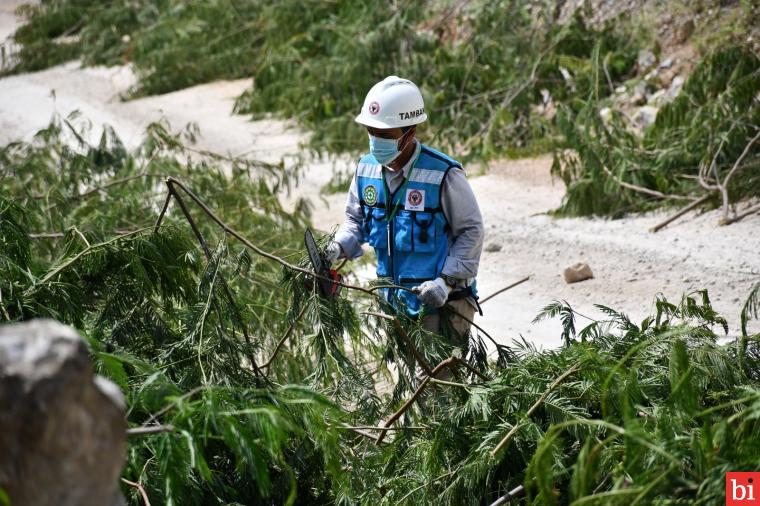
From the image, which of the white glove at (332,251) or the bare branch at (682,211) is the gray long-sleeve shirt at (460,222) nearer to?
the white glove at (332,251)

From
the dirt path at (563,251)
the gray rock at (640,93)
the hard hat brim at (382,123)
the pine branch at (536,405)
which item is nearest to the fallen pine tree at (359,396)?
the pine branch at (536,405)

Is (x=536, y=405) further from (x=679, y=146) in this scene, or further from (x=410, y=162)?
(x=679, y=146)

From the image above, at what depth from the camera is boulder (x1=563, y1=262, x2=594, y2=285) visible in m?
6.75

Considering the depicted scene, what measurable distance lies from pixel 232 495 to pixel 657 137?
6156mm

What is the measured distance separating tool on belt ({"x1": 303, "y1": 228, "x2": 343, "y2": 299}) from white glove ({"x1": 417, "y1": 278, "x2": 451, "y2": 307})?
1.08ft

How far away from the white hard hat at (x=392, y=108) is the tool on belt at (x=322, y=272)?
2.02 feet

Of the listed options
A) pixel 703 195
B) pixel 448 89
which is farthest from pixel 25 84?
pixel 703 195

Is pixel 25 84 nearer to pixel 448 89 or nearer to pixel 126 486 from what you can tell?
pixel 448 89

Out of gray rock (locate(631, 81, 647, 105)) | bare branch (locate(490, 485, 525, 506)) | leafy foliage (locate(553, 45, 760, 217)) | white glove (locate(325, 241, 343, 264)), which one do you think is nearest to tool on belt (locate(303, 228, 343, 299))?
white glove (locate(325, 241, 343, 264))

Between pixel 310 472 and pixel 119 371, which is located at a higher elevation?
pixel 119 371

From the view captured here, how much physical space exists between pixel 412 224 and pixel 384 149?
33cm

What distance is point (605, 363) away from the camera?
3205 millimetres

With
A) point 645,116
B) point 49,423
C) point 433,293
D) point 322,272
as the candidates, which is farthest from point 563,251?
point 49,423

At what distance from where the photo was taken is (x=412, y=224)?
3965mm
